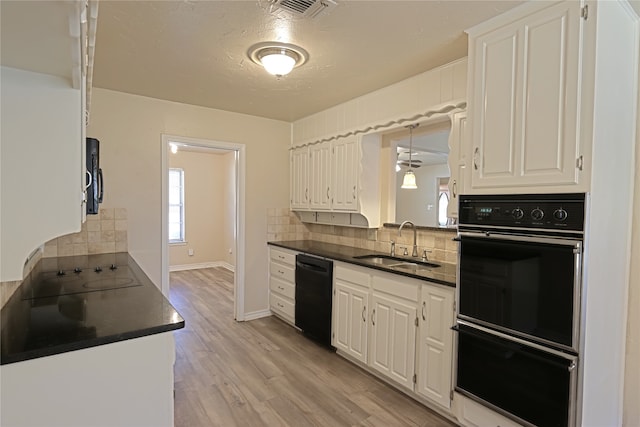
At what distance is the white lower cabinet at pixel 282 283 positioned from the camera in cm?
378

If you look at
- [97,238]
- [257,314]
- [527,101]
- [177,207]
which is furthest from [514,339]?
[177,207]

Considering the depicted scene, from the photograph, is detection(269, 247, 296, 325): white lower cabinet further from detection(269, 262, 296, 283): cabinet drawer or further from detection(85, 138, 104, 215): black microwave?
detection(85, 138, 104, 215): black microwave

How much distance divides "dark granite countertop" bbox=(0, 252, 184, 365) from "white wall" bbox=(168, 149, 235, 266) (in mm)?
4626

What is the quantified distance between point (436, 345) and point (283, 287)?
208 centimetres

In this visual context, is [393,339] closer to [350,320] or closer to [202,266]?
[350,320]

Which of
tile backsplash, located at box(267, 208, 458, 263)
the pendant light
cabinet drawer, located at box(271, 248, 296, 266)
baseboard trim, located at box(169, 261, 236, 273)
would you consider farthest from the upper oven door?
baseboard trim, located at box(169, 261, 236, 273)

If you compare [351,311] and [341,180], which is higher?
[341,180]

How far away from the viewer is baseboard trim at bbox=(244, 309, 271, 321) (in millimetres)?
4082

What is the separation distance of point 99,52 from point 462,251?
8.91ft

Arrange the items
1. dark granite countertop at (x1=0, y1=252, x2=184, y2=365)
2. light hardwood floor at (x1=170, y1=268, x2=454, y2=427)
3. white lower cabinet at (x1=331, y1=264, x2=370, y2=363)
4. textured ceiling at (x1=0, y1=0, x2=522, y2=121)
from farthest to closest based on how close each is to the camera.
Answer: white lower cabinet at (x1=331, y1=264, x2=370, y2=363), light hardwood floor at (x1=170, y1=268, x2=454, y2=427), dark granite countertop at (x1=0, y1=252, x2=184, y2=365), textured ceiling at (x1=0, y1=0, x2=522, y2=121)

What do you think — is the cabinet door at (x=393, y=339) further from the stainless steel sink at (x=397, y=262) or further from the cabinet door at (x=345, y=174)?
the cabinet door at (x=345, y=174)

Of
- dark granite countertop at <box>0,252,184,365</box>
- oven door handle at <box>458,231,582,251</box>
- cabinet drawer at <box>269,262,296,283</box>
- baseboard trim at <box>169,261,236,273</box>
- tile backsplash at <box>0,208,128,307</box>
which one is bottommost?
baseboard trim at <box>169,261,236,273</box>

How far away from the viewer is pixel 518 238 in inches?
69.1

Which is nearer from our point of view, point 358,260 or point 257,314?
point 358,260
